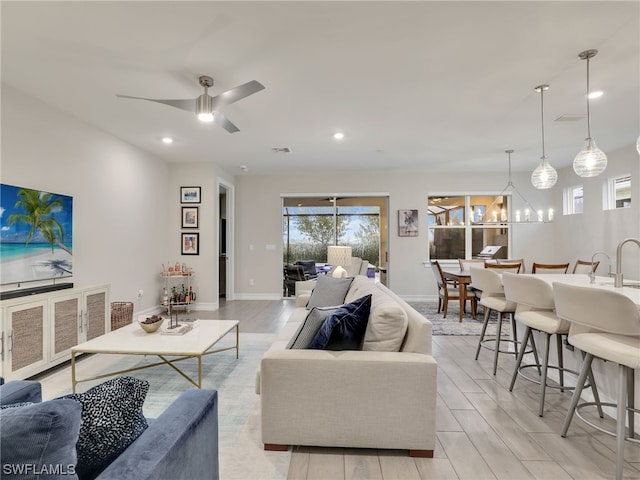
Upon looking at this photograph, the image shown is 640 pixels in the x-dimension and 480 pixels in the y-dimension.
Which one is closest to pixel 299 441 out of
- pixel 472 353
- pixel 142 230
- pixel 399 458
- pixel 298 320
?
pixel 399 458

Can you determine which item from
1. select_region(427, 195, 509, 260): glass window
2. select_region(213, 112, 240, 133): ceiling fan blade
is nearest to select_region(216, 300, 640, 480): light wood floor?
select_region(213, 112, 240, 133): ceiling fan blade

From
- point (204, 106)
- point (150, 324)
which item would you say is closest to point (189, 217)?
point (150, 324)

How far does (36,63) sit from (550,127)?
5.44 meters

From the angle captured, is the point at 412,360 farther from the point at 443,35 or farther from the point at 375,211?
the point at 375,211

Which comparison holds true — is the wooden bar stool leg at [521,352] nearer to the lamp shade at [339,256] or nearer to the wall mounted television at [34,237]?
the lamp shade at [339,256]

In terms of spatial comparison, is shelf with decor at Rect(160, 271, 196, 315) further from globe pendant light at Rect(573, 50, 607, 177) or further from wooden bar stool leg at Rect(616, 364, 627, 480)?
globe pendant light at Rect(573, 50, 607, 177)

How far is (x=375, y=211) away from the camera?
23.6 ft

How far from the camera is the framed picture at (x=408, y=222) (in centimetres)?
689

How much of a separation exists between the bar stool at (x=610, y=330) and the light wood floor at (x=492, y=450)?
25 centimetres

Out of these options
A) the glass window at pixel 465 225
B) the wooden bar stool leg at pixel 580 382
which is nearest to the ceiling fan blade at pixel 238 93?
the wooden bar stool leg at pixel 580 382

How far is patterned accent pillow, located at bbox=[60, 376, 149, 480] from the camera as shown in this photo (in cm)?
85

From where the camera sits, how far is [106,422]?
0.88m

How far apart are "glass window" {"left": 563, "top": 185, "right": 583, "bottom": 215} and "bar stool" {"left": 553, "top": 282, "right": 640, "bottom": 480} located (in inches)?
218

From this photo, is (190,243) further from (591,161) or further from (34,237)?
(591,161)
